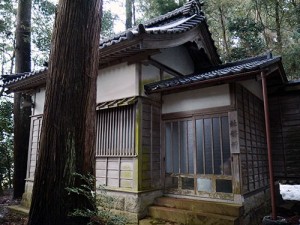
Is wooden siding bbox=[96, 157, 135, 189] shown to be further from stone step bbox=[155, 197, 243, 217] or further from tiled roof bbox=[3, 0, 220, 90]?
tiled roof bbox=[3, 0, 220, 90]

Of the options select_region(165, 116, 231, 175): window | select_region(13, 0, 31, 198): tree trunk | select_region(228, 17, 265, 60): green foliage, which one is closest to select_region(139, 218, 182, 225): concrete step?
select_region(165, 116, 231, 175): window

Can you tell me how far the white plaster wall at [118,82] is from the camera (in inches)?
284

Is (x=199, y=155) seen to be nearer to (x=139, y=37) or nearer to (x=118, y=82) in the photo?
(x=118, y=82)

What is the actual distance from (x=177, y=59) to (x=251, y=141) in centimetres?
382

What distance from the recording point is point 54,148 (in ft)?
12.2

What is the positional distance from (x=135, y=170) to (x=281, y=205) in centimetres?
564

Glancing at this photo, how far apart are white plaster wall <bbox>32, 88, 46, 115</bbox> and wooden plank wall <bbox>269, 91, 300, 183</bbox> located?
8.79 m

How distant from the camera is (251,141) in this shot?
24.7 ft

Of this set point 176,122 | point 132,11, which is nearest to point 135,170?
point 176,122

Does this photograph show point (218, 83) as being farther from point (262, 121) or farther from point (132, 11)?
point (132, 11)

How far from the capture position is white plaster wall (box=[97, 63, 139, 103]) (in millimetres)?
7223

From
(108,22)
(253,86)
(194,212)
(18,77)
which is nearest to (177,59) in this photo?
Result: (253,86)

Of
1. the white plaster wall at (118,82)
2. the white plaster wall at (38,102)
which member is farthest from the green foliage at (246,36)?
the white plaster wall at (38,102)

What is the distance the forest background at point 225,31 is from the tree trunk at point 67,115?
850cm
